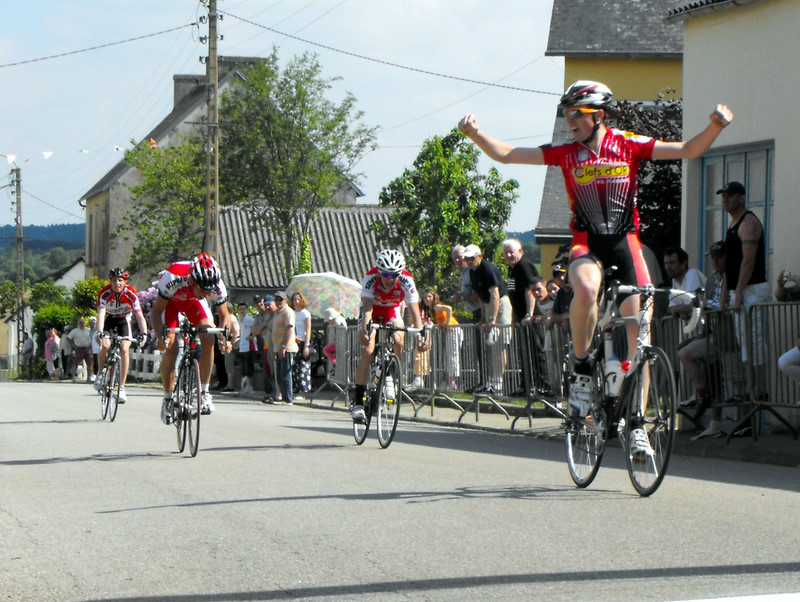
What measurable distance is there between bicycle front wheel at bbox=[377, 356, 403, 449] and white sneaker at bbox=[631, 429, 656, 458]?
4.33 metres

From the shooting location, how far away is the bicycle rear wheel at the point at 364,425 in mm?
12367

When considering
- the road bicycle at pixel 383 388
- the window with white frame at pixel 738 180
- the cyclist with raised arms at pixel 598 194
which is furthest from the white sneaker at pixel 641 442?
the window with white frame at pixel 738 180

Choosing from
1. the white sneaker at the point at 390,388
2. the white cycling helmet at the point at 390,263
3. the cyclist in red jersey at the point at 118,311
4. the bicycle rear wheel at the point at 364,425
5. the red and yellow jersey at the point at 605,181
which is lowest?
the bicycle rear wheel at the point at 364,425

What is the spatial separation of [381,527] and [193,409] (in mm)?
4789

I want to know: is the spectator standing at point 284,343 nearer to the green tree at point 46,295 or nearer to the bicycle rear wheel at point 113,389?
the bicycle rear wheel at point 113,389

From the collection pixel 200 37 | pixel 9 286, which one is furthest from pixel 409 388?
pixel 9 286

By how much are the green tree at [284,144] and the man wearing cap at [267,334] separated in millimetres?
23961

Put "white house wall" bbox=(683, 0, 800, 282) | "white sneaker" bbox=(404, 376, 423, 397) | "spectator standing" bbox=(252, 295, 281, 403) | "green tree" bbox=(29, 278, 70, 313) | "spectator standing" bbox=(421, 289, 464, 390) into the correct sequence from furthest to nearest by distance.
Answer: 1. "green tree" bbox=(29, 278, 70, 313)
2. "spectator standing" bbox=(252, 295, 281, 403)
3. "white sneaker" bbox=(404, 376, 423, 397)
4. "spectator standing" bbox=(421, 289, 464, 390)
5. "white house wall" bbox=(683, 0, 800, 282)

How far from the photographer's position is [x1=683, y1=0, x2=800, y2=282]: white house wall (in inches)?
551

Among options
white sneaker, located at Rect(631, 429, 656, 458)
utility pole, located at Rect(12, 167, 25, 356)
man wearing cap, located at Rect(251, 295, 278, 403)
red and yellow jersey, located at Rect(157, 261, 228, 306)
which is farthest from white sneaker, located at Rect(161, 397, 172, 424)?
utility pole, located at Rect(12, 167, 25, 356)

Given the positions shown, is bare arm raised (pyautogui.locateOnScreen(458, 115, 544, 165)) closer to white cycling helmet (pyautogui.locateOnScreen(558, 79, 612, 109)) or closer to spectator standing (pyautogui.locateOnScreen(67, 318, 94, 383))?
white cycling helmet (pyautogui.locateOnScreen(558, 79, 612, 109))

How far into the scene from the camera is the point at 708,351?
12.8 meters

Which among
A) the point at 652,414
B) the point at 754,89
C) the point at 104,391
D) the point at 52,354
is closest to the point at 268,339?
the point at 104,391

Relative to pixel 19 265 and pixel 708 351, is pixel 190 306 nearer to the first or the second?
pixel 708 351
